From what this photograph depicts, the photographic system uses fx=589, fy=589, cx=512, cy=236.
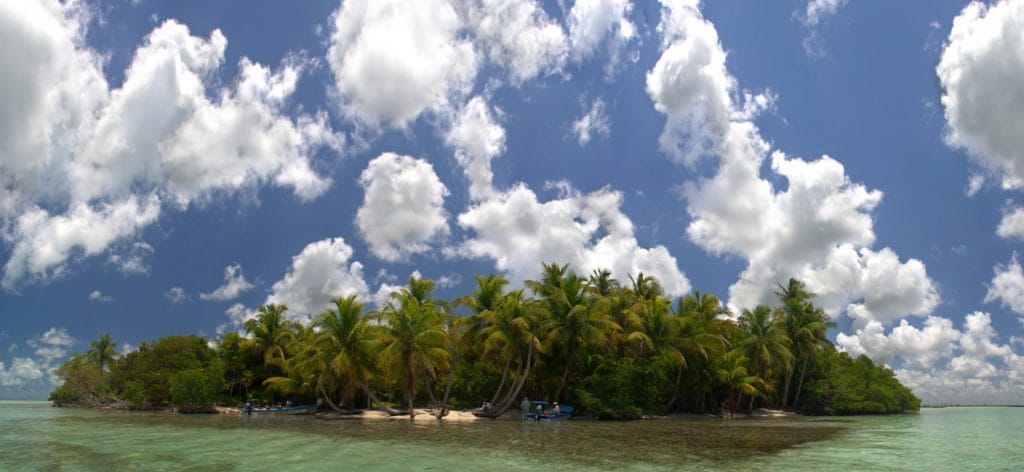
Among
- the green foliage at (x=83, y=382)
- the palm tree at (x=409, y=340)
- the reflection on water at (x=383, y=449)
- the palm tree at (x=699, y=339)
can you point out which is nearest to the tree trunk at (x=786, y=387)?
the palm tree at (x=699, y=339)

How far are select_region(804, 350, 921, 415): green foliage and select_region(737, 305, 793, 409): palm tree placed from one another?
721 centimetres

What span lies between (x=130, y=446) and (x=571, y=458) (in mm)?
13399

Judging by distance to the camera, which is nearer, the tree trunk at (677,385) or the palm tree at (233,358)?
the tree trunk at (677,385)

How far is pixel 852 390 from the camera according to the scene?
51.5 metres

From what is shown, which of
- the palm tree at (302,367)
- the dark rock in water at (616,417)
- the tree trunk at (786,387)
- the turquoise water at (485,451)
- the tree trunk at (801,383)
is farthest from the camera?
the tree trunk at (801,383)

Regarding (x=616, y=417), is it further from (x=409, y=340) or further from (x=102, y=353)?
(x=102, y=353)

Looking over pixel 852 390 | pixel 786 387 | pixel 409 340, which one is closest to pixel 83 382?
pixel 409 340

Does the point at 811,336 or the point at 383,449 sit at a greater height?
the point at 811,336

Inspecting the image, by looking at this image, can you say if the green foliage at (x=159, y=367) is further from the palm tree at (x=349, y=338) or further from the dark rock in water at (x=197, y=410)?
the palm tree at (x=349, y=338)

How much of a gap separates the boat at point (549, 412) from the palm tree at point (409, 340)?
6806 millimetres

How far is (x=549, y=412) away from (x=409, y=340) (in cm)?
999

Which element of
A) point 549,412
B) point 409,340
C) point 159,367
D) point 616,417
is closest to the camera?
point 409,340

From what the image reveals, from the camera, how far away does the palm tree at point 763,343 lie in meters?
44.8

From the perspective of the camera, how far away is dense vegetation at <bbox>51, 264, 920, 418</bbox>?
112 ft
